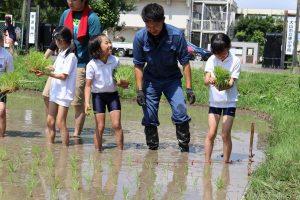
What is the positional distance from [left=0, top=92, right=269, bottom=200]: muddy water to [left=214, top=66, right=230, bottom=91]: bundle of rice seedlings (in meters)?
0.85

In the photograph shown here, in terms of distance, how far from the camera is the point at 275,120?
9.91 m

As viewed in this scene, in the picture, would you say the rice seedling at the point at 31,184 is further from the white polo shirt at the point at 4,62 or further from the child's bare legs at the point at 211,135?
the white polo shirt at the point at 4,62

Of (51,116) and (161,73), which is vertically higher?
(161,73)

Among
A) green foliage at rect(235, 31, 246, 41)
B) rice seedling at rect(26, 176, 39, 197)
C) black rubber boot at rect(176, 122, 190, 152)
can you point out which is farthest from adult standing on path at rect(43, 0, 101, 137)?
green foliage at rect(235, 31, 246, 41)

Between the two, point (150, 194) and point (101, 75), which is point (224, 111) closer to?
point (101, 75)

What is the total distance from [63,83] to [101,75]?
18.3 inches

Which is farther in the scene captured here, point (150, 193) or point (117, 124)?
point (117, 124)

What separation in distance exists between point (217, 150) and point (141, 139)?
3.77ft

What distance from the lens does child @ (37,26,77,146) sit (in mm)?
6788

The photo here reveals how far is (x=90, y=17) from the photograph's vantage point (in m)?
7.43

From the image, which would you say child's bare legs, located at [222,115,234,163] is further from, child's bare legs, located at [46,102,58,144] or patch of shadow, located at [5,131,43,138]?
patch of shadow, located at [5,131,43,138]

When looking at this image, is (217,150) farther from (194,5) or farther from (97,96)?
(194,5)

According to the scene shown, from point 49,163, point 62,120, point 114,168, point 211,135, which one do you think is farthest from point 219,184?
point 62,120

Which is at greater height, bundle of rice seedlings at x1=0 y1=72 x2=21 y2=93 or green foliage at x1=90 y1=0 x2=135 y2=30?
green foliage at x1=90 y1=0 x2=135 y2=30
